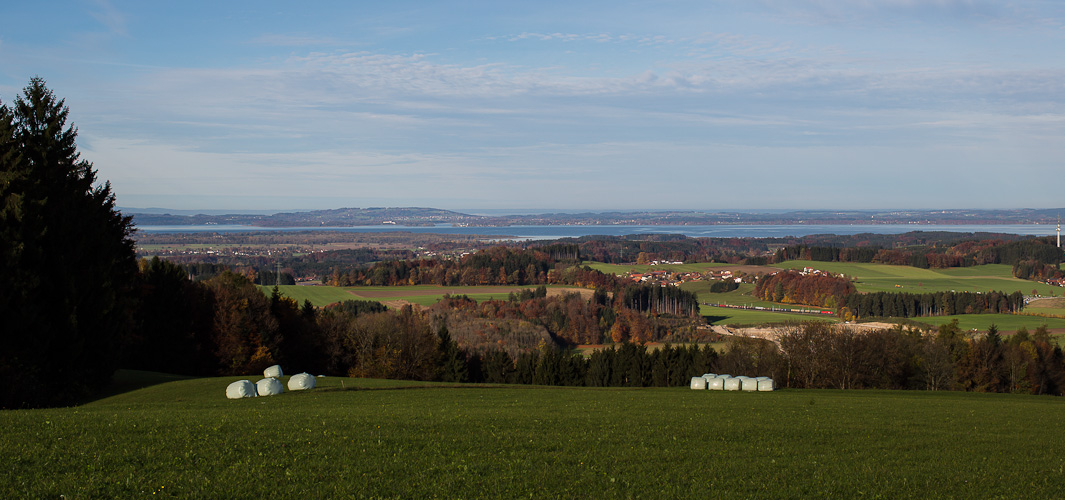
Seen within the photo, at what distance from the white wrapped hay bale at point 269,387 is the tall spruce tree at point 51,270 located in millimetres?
8396

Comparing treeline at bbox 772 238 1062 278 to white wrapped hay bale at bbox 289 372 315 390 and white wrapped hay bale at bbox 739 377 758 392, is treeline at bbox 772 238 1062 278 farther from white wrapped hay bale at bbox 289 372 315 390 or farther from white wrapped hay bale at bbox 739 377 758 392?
A: white wrapped hay bale at bbox 289 372 315 390

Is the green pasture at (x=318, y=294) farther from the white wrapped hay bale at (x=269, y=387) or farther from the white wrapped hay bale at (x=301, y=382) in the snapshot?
the white wrapped hay bale at (x=269, y=387)

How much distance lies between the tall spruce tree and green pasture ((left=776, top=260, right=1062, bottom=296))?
344 feet

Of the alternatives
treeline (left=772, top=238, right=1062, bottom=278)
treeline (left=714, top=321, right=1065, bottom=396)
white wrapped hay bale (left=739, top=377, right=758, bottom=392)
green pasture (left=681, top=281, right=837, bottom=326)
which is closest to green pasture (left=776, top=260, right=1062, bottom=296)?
treeline (left=772, top=238, right=1062, bottom=278)

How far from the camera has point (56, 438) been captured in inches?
438

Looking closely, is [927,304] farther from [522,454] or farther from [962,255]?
[522,454]

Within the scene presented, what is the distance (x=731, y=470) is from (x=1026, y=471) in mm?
5027

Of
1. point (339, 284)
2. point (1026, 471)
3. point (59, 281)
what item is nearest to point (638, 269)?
point (339, 284)

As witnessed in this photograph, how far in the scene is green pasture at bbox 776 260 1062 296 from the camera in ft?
341

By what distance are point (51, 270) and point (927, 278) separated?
126 m

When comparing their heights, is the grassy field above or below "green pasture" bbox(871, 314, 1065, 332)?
above

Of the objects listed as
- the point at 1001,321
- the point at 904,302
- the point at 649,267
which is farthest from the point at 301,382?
the point at 649,267

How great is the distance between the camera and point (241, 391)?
77.9 feet

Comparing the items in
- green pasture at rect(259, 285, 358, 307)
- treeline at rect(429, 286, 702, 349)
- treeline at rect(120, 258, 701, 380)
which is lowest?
treeline at rect(429, 286, 702, 349)
